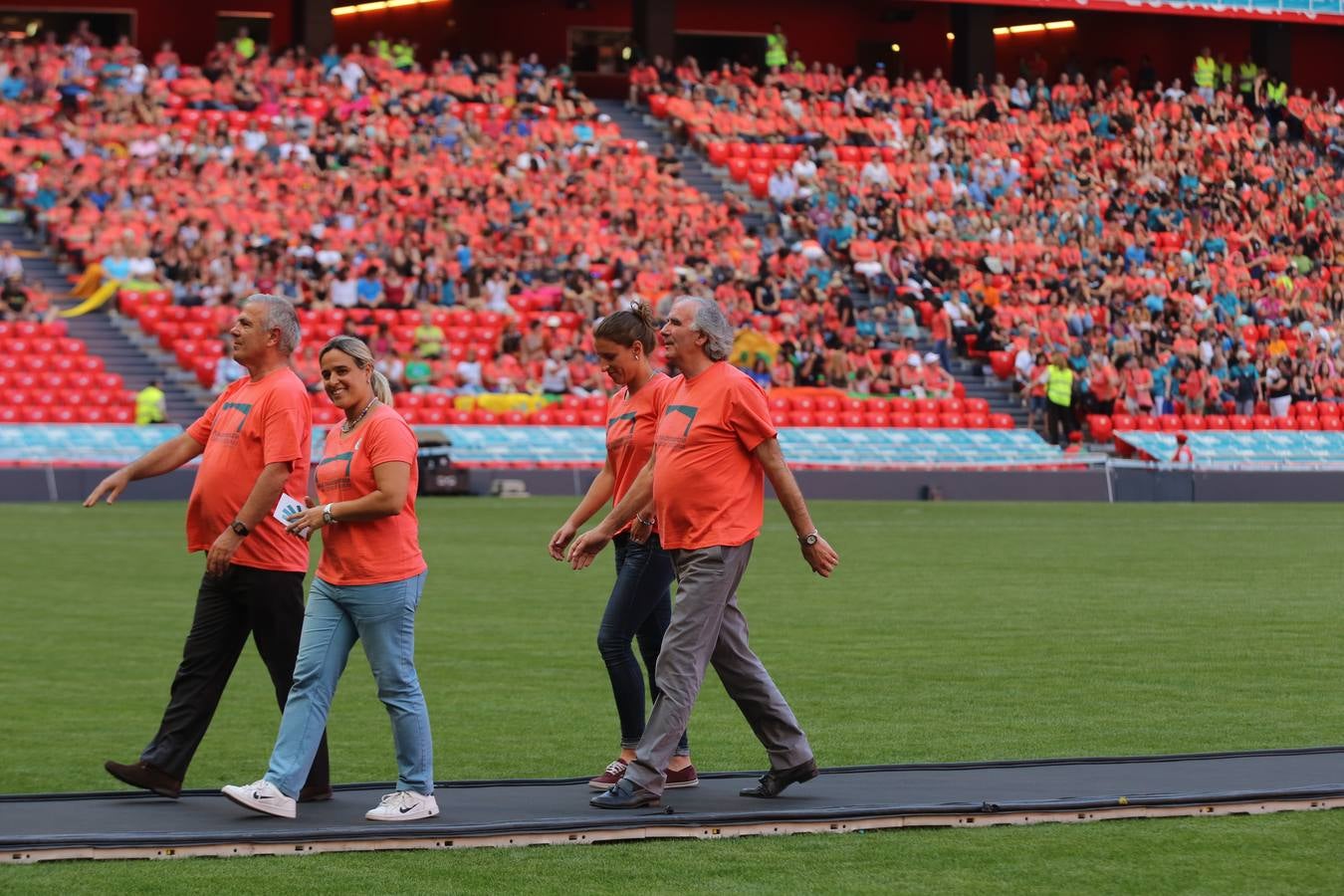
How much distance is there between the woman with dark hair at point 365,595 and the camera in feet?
25.7

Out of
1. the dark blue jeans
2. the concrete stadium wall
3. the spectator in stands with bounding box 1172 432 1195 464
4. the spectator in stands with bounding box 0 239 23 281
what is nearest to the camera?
the dark blue jeans

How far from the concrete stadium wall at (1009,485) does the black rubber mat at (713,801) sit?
930 inches

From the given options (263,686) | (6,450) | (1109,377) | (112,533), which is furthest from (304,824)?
(1109,377)

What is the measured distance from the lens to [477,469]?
33375 millimetres

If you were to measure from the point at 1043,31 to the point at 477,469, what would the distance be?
30011 mm

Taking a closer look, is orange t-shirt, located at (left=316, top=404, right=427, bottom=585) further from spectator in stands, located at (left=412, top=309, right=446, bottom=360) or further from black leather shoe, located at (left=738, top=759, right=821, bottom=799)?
spectator in stands, located at (left=412, top=309, right=446, bottom=360)

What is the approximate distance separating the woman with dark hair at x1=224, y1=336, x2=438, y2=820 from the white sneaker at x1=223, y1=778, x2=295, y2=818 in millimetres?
53

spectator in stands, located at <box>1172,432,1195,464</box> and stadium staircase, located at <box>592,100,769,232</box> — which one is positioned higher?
stadium staircase, located at <box>592,100,769,232</box>

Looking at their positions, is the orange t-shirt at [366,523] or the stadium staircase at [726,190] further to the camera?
the stadium staircase at [726,190]

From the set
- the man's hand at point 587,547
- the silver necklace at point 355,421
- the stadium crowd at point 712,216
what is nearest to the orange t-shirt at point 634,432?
the man's hand at point 587,547

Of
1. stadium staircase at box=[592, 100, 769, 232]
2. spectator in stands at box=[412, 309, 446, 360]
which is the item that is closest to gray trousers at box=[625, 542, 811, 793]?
spectator in stands at box=[412, 309, 446, 360]

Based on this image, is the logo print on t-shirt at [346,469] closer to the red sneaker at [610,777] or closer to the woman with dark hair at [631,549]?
the woman with dark hair at [631,549]

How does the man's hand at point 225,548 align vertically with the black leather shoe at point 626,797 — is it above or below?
above

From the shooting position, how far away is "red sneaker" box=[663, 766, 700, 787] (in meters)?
8.71
